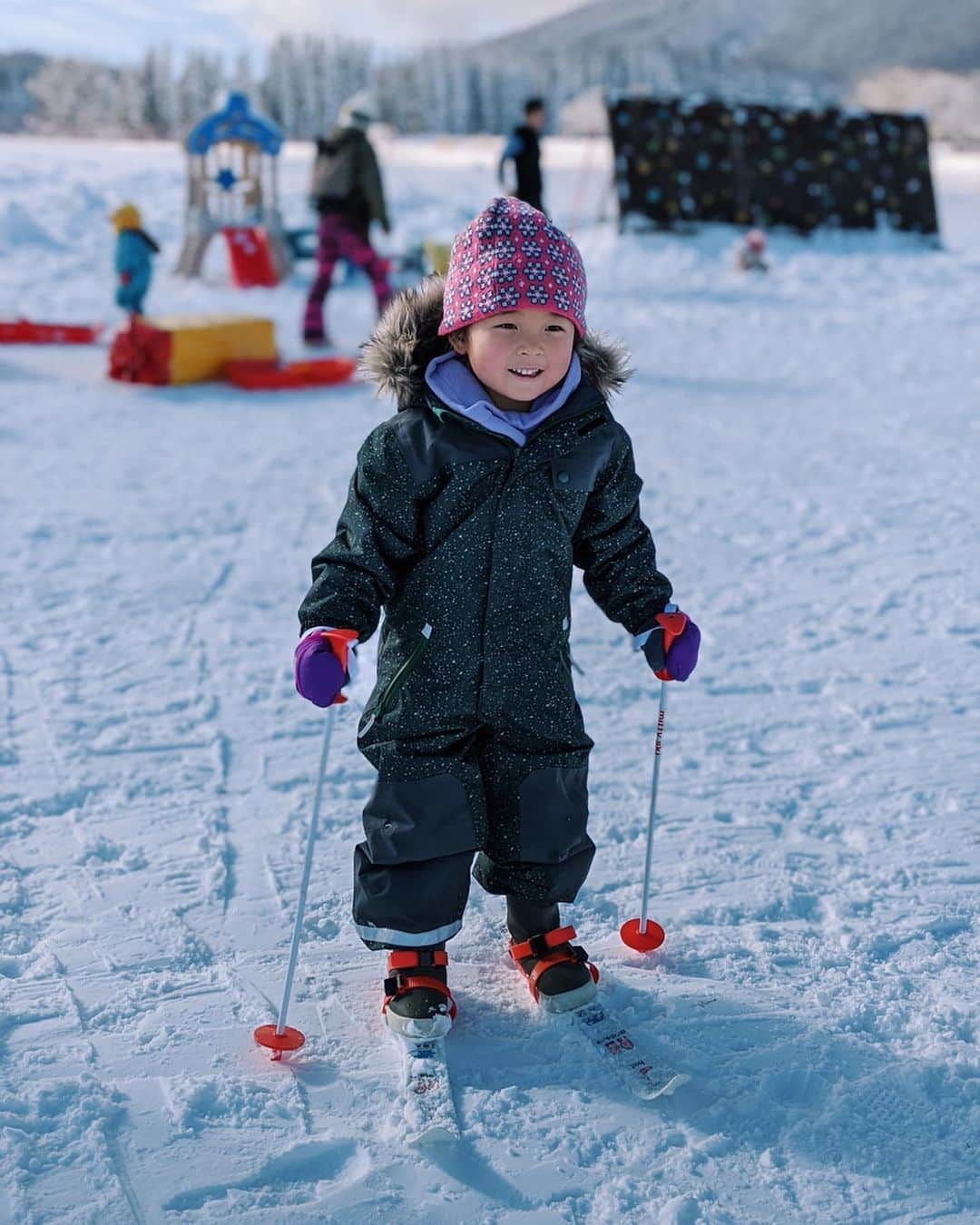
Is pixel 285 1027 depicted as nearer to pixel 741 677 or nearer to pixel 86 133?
pixel 741 677

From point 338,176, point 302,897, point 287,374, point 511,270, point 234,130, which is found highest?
point 234,130

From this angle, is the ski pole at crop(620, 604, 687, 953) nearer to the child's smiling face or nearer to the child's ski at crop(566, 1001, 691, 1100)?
the child's ski at crop(566, 1001, 691, 1100)

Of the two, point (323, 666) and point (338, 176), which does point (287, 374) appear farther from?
point (323, 666)

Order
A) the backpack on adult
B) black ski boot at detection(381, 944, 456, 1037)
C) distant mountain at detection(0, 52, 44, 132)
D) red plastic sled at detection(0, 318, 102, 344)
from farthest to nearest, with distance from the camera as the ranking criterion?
distant mountain at detection(0, 52, 44, 132) → red plastic sled at detection(0, 318, 102, 344) → the backpack on adult → black ski boot at detection(381, 944, 456, 1037)

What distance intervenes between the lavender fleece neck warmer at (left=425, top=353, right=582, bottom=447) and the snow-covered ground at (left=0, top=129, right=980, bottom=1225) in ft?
3.54

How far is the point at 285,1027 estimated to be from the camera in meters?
2.13

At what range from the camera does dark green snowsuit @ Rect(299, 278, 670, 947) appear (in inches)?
80.7

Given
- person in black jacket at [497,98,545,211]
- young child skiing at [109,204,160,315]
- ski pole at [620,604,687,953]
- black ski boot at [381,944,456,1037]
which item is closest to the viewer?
black ski boot at [381,944,456,1037]

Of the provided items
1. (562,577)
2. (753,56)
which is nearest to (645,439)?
(562,577)

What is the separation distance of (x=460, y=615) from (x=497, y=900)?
836 mm

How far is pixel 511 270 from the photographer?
6.58 ft

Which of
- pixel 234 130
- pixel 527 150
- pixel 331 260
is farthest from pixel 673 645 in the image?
pixel 234 130

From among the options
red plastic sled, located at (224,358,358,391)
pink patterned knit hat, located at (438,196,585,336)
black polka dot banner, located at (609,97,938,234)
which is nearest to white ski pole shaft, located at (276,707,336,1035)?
pink patterned knit hat, located at (438,196,585,336)

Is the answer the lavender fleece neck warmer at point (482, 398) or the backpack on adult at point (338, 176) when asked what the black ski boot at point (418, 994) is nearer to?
the lavender fleece neck warmer at point (482, 398)
